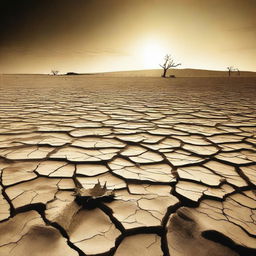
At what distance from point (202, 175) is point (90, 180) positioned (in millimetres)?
654

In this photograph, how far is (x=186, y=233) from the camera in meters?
0.87

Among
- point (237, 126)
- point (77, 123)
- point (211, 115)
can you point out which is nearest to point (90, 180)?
point (77, 123)

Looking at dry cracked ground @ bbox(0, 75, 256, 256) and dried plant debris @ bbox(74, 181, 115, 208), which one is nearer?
dry cracked ground @ bbox(0, 75, 256, 256)

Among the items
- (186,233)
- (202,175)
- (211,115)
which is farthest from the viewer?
(211,115)

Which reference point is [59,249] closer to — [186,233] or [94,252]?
[94,252]

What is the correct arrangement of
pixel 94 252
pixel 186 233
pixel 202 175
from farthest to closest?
pixel 202 175
pixel 186 233
pixel 94 252

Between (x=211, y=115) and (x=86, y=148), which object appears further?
A: (x=211, y=115)

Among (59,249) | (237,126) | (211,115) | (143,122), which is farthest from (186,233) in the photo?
(211,115)

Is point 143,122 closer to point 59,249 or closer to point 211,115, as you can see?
point 211,115

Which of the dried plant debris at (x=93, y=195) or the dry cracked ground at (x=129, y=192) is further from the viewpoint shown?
the dried plant debris at (x=93, y=195)

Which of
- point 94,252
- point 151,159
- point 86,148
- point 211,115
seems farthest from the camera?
point 211,115

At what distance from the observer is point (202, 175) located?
4.40 feet

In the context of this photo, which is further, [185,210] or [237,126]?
[237,126]

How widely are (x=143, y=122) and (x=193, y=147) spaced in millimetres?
940
